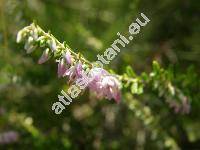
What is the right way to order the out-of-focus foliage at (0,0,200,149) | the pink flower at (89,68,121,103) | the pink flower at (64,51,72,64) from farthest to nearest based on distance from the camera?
the out-of-focus foliage at (0,0,200,149)
the pink flower at (89,68,121,103)
the pink flower at (64,51,72,64)

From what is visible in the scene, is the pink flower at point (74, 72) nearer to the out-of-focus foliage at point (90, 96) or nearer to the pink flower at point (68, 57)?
the pink flower at point (68, 57)

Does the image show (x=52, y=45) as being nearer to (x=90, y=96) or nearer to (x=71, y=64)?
(x=71, y=64)

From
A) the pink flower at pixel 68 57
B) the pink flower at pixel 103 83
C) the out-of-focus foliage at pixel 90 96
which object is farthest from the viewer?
the out-of-focus foliage at pixel 90 96

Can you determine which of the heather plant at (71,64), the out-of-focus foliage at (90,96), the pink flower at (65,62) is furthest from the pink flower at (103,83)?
the out-of-focus foliage at (90,96)

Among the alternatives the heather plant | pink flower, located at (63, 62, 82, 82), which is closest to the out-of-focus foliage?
the heather plant

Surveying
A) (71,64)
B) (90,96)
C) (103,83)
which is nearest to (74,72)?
(71,64)

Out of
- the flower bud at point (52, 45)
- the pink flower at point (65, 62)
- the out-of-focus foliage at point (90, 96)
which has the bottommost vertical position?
the pink flower at point (65, 62)

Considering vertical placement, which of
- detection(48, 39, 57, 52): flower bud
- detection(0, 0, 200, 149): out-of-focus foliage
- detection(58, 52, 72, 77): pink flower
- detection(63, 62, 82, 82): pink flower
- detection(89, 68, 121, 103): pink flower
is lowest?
detection(89, 68, 121, 103): pink flower

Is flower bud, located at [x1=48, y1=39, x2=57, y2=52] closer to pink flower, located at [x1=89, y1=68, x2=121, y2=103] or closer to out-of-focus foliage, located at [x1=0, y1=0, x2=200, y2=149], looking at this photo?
pink flower, located at [x1=89, y1=68, x2=121, y2=103]

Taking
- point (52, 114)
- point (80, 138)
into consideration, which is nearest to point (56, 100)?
point (52, 114)
